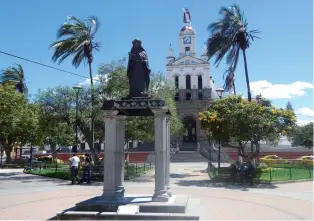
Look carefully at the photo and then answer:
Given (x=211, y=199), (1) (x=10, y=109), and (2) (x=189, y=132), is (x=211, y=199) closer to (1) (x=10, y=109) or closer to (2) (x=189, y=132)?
(1) (x=10, y=109)

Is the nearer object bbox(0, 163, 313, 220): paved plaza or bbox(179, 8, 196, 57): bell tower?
bbox(0, 163, 313, 220): paved plaza

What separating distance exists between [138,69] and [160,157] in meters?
3.14

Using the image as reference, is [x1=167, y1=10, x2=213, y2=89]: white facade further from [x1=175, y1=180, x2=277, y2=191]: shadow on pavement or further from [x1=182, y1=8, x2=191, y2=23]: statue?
[x1=175, y1=180, x2=277, y2=191]: shadow on pavement

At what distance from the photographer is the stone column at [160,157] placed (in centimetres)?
994

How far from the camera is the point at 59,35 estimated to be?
2525cm

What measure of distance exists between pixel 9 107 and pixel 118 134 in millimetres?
15343

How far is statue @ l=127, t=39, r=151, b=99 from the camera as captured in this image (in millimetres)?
11148

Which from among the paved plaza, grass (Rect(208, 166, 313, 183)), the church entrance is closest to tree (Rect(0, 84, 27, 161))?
the paved plaza

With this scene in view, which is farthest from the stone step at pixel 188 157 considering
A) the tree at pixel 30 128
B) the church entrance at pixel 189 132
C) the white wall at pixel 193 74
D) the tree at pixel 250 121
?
the tree at pixel 250 121

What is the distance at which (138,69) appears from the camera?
11242 millimetres

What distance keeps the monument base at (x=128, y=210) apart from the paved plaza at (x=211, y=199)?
0.68 meters

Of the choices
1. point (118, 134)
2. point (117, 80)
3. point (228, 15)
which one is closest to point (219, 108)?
point (117, 80)

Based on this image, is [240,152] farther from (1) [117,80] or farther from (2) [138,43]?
(2) [138,43]

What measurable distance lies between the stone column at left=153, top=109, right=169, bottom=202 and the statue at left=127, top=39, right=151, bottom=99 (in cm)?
129
